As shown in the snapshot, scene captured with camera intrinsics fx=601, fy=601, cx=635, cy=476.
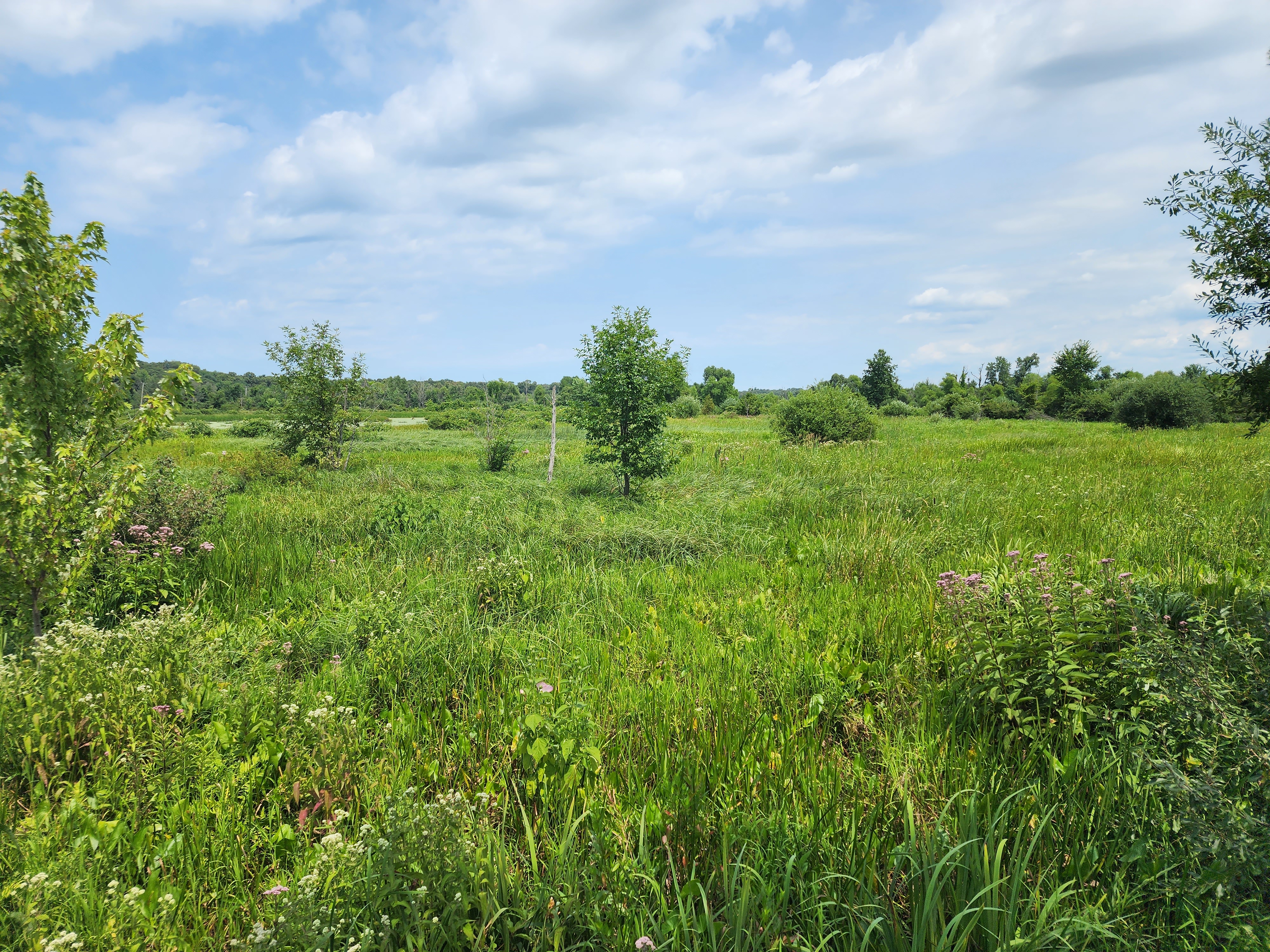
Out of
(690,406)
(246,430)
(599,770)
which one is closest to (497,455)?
(599,770)

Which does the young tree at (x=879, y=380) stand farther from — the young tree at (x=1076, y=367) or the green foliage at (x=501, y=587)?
the green foliage at (x=501, y=587)

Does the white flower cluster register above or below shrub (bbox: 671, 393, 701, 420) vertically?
below

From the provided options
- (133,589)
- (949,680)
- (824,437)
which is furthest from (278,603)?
(824,437)

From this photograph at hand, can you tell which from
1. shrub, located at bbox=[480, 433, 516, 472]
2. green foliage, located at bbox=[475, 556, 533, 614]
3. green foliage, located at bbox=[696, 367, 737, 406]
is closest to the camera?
green foliage, located at bbox=[475, 556, 533, 614]

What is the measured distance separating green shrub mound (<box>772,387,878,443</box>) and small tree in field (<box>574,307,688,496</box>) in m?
12.0

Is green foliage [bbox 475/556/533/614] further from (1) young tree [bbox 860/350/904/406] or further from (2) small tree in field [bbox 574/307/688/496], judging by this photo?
(1) young tree [bbox 860/350/904/406]

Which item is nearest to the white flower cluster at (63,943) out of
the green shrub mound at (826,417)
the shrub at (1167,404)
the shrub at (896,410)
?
the green shrub mound at (826,417)

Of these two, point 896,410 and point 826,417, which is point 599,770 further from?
point 896,410

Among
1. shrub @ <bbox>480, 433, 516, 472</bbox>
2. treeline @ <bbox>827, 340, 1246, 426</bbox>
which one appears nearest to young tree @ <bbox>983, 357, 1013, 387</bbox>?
treeline @ <bbox>827, 340, 1246, 426</bbox>

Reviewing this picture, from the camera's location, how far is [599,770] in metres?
3.08

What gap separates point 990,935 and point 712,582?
4274 mm

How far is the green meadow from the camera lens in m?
2.22

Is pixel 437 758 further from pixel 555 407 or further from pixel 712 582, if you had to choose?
pixel 555 407

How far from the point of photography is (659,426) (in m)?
13.1
